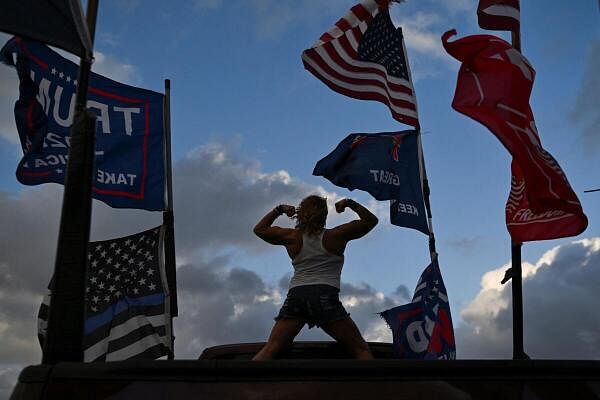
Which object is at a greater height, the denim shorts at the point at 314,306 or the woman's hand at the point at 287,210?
the woman's hand at the point at 287,210

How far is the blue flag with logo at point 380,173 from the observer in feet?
29.8

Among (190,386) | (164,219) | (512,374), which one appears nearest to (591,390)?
(512,374)

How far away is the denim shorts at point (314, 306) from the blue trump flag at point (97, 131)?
6.33 meters

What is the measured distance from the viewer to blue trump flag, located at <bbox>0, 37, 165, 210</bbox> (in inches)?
418

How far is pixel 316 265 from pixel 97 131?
7.28m

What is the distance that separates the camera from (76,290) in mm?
2908

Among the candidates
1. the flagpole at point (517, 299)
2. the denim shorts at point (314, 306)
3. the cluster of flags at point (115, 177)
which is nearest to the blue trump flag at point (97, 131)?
the cluster of flags at point (115, 177)

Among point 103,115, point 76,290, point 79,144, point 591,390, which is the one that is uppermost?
point 103,115

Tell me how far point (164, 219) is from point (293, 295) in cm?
627

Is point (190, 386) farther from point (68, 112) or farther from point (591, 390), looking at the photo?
point (68, 112)

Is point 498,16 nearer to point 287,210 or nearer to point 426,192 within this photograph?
point 426,192

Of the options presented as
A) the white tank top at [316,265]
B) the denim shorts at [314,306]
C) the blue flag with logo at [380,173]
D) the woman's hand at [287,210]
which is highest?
the blue flag with logo at [380,173]

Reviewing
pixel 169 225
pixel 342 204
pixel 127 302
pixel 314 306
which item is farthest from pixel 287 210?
pixel 169 225

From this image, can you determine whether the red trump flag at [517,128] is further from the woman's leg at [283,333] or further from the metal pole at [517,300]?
the woman's leg at [283,333]
